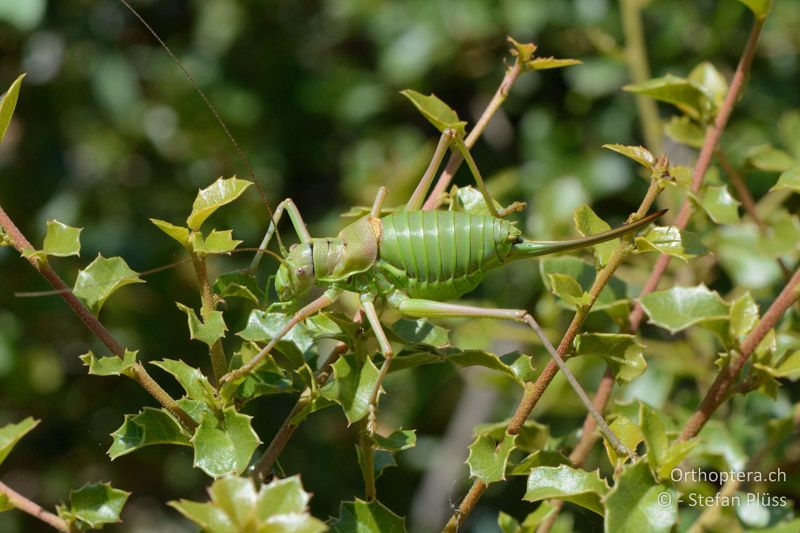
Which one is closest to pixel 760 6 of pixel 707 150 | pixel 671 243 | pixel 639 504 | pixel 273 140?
pixel 707 150

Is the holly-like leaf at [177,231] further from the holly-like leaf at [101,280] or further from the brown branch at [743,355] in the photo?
the brown branch at [743,355]

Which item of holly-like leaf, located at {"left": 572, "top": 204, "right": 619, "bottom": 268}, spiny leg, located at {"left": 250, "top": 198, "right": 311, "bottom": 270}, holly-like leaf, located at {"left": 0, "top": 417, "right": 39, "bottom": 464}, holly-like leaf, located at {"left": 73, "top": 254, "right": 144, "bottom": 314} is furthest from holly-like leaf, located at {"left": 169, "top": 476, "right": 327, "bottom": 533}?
spiny leg, located at {"left": 250, "top": 198, "right": 311, "bottom": 270}

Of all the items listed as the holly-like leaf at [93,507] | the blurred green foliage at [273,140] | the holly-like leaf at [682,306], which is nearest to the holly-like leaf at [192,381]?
Result: the holly-like leaf at [93,507]

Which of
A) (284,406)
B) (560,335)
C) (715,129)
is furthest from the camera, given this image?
(284,406)

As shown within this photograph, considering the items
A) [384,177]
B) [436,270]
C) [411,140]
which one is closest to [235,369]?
[436,270]

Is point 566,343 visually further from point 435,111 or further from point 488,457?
point 435,111

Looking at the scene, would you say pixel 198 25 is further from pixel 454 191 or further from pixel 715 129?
pixel 715 129

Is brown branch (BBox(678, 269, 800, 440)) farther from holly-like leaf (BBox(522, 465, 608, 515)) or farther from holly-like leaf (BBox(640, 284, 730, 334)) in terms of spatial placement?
holly-like leaf (BBox(522, 465, 608, 515))
